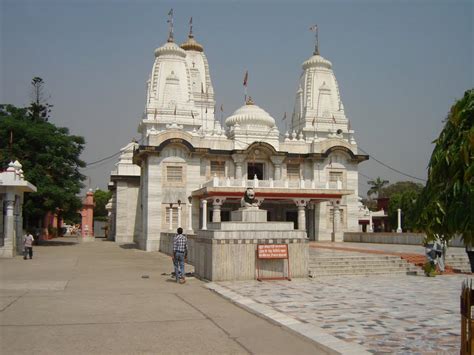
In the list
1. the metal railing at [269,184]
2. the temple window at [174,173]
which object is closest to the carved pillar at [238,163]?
the metal railing at [269,184]

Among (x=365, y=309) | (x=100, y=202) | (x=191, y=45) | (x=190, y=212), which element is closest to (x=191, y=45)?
(x=191, y=45)

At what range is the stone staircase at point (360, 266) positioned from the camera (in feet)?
59.2

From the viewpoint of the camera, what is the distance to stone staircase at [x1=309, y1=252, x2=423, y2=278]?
18.0 meters

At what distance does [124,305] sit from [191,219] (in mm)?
24698

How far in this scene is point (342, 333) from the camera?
8211mm

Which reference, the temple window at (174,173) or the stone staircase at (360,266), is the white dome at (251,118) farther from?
the stone staircase at (360,266)

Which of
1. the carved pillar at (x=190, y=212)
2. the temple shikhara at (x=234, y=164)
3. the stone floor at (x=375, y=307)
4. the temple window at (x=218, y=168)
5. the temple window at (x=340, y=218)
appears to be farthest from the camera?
the temple window at (x=340, y=218)

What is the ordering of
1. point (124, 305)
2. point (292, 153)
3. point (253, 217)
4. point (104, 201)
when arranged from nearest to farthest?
1. point (124, 305)
2. point (253, 217)
3. point (292, 153)
4. point (104, 201)

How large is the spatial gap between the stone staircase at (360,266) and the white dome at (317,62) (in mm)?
29266

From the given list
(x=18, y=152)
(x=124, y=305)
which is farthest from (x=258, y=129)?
(x=124, y=305)

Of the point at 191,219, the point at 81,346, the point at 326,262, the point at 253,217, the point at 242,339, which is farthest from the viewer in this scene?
the point at 191,219

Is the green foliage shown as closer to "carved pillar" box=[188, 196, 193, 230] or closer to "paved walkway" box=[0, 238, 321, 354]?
"carved pillar" box=[188, 196, 193, 230]

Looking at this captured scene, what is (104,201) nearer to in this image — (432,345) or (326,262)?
(326,262)

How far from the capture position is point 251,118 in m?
42.5
